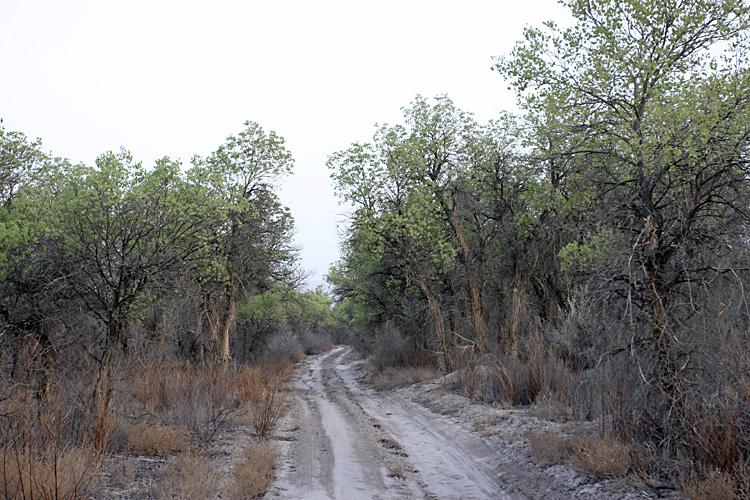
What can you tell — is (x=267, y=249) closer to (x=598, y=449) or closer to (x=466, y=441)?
(x=466, y=441)

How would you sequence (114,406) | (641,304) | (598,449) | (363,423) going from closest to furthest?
(598,449) < (641,304) < (114,406) < (363,423)

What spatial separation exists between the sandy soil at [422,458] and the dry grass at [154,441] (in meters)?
1.71

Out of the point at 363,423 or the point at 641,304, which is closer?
the point at 641,304

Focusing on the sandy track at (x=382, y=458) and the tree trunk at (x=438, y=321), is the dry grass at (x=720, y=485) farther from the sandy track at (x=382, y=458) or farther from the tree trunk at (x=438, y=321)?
the tree trunk at (x=438, y=321)

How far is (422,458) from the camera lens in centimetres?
796

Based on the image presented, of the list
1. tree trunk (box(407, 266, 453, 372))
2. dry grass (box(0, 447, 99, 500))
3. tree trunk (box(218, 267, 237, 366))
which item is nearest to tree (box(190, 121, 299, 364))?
tree trunk (box(218, 267, 237, 366))

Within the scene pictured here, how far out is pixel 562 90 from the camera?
23.7 ft

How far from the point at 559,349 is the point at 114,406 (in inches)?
401

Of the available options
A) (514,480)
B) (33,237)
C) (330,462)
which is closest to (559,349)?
(514,480)

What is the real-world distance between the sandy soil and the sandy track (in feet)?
0.04

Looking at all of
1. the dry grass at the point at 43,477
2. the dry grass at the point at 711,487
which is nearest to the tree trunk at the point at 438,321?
the dry grass at the point at 711,487

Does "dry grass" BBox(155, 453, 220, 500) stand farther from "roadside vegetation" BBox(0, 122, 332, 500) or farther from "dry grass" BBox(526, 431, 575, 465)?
"dry grass" BBox(526, 431, 575, 465)

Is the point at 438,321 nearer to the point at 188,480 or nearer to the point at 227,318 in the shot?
the point at 227,318

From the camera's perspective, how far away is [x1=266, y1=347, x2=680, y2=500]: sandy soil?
19.8 feet
